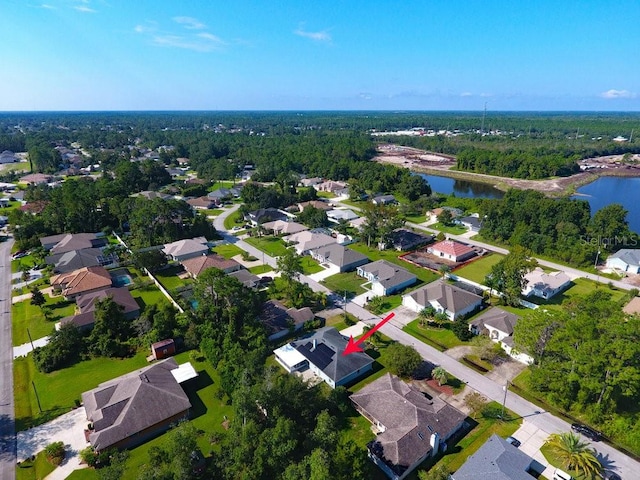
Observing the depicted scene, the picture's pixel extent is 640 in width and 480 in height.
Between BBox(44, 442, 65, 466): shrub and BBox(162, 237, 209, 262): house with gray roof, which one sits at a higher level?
BBox(162, 237, 209, 262): house with gray roof

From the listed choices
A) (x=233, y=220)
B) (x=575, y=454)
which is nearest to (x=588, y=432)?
(x=575, y=454)

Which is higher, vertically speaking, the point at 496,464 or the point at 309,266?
the point at 309,266

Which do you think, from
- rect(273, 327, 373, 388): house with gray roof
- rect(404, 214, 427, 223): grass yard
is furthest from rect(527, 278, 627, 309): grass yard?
rect(404, 214, 427, 223): grass yard

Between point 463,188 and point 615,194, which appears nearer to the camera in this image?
point 615,194

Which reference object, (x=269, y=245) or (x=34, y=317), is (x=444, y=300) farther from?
(x=34, y=317)

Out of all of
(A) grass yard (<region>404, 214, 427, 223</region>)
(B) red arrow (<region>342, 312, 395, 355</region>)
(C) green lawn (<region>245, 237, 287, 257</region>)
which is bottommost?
(B) red arrow (<region>342, 312, 395, 355</region>)

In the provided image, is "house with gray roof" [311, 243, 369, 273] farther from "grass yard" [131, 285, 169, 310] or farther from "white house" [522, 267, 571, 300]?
"grass yard" [131, 285, 169, 310]

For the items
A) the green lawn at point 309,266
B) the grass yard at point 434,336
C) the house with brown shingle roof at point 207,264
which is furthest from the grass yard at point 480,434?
the house with brown shingle roof at point 207,264

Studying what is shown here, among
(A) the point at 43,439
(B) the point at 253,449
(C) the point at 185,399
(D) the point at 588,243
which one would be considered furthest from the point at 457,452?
(D) the point at 588,243
